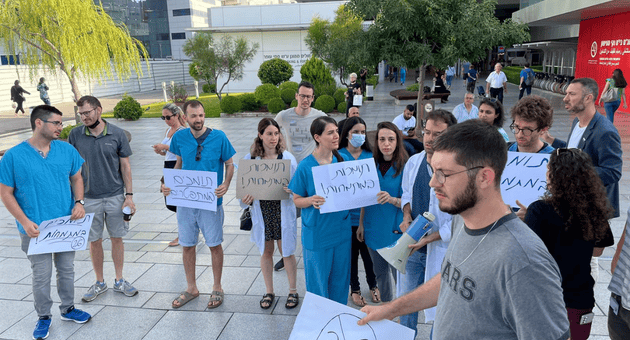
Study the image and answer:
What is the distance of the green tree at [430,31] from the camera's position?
10.6 m

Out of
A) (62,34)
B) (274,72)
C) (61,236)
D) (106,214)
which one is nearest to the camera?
(61,236)

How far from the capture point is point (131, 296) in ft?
15.3

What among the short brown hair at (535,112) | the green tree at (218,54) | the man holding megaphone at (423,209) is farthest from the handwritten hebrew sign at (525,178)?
the green tree at (218,54)

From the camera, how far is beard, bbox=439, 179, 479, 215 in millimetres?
1606

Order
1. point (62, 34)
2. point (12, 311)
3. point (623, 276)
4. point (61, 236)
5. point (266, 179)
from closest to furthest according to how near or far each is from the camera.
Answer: point (623, 276) → point (61, 236) → point (266, 179) → point (12, 311) → point (62, 34)

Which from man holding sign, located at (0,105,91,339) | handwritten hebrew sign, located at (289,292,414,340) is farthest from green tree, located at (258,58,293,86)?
handwritten hebrew sign, located at (289,292,414,340)

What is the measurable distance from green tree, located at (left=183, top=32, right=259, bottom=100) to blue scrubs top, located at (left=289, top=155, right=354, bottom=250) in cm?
2585

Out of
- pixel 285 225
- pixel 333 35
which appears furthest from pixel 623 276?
pixel 333 35

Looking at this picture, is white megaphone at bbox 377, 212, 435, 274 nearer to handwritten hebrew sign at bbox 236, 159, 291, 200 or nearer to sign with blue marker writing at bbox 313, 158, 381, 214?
sign with blue marker writing at bbox 313, 158, 381, 214

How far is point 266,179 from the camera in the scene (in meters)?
4.20

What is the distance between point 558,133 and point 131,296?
12.9 m

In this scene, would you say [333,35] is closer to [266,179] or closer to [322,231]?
[266,179]

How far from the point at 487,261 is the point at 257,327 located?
118 inches

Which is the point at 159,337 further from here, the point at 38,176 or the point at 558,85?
the point at 558,85
